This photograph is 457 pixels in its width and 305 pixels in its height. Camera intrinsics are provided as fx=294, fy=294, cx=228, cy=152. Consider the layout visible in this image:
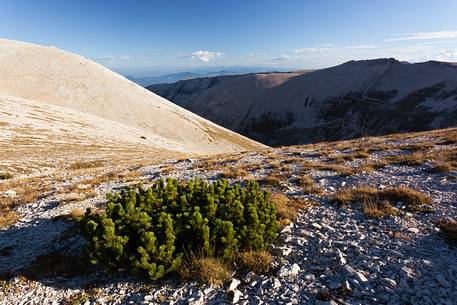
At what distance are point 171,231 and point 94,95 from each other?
107435 mm

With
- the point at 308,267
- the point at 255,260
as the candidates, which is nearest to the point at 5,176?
the point at 255,260

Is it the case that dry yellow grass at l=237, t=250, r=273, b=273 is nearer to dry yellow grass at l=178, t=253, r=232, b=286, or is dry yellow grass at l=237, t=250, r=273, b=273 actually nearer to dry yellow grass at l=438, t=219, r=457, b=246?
dry yellow grass at l=178, t=253, r=232, b=286

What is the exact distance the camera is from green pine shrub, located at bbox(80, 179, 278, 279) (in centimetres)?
773

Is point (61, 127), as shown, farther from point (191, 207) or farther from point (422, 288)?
point (422, 288)

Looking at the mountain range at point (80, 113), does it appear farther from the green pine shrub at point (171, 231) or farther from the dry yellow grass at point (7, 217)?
the green pine shrub at point (171, 231)

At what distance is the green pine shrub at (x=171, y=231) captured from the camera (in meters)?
7.73

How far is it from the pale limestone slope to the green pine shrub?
70058mm

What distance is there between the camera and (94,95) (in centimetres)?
10281

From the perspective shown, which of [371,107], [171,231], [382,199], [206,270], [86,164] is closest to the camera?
[206,270]

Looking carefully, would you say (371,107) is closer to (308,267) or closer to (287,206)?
(287,206)

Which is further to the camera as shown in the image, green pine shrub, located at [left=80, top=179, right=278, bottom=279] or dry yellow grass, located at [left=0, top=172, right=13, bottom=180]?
dry yellow grass, located at [left=0, top=172, right=13, bottom=180]

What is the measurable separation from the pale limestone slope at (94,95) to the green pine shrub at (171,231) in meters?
70.1

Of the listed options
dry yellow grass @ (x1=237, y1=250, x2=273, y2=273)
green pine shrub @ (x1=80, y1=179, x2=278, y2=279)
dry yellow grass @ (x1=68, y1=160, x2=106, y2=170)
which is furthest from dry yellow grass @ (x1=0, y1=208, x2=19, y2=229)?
dry yellow grass @ (x1=68, y1=160, x2=106, y2=170)

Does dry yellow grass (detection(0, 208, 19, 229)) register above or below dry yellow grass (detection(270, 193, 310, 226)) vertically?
below
